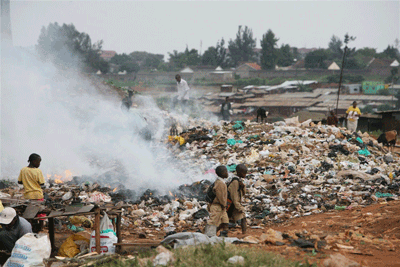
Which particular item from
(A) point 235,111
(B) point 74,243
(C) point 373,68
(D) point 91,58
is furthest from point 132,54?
(B) point 74,243

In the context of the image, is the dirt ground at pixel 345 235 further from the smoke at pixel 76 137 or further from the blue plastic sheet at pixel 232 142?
the blue plastic sheet at pixel 232 142

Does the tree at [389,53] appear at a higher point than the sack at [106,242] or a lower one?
higher

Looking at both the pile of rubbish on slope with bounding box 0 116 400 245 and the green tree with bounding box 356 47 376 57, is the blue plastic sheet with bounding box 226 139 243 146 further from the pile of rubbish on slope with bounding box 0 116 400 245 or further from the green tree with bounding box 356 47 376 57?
the green tree with bounding box 356 47 376 57

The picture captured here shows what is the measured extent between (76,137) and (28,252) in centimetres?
742

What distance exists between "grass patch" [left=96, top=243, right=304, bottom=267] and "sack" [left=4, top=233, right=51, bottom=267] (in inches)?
31.2

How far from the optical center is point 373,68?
5153cm

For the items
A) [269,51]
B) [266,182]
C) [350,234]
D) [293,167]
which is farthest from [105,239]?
[269,51]

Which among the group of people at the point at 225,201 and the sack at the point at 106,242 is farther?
the group of people at the point at 225,201

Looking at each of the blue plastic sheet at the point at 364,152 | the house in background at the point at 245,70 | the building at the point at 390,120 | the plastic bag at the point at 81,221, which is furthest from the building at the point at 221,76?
the plastic bag at the point at 81,221

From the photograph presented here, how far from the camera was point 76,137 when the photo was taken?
38.5 ft

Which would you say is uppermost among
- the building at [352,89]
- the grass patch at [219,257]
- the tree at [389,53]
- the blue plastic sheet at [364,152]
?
the tree at [389,53]

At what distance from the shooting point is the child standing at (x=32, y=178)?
5781mm

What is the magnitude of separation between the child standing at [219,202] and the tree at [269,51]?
176 feet

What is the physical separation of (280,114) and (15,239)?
1114 inches
